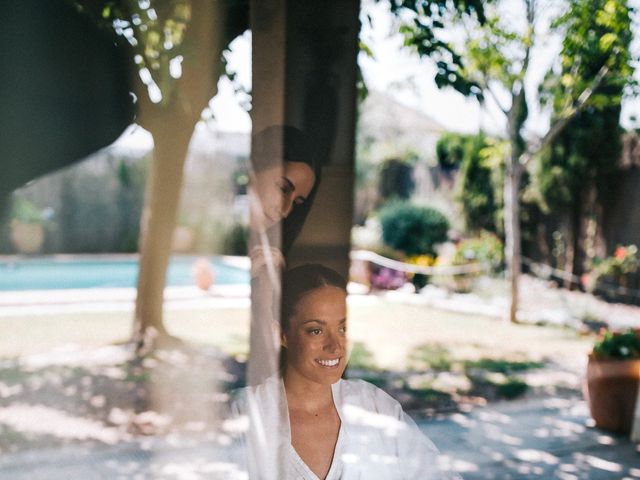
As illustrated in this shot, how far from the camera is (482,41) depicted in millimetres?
6672

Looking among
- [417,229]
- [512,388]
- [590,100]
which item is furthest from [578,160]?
[512,388]

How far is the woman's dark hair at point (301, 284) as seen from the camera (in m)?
1.84

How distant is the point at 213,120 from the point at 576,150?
694 centimetres

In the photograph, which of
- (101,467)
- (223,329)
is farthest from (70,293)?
(101,467)

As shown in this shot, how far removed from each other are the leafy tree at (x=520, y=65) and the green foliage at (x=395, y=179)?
6803 mm

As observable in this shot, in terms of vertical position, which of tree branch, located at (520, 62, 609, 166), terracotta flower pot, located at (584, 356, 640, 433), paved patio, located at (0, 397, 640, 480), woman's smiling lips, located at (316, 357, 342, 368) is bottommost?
paved patio, located at (0, 397, 640, 480)

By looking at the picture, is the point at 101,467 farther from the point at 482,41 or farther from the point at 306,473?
the point at 482,41

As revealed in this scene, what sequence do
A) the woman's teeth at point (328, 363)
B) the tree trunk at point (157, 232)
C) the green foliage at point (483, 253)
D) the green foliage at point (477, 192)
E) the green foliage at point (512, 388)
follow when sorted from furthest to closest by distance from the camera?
the green foliage at point (477, 192) → the green foliage at point (483, 253) → the tree trunk at point (157, 232) → the green foliage at point (512, 388) → the woman's teeth at point (328, 363)

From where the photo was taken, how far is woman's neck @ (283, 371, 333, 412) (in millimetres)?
1834

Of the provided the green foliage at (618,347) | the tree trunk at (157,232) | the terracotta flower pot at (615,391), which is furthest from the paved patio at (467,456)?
the tree trunk at (157,232)

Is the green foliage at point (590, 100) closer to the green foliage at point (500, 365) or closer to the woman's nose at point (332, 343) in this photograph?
the green foliage at point (500, 365)

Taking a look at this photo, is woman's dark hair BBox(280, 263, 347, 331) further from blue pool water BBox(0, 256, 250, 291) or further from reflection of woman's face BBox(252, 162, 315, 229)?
blue pool water BBox(0, 256, 250, 291)

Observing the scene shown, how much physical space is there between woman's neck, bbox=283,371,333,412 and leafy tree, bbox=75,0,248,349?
5.89ft

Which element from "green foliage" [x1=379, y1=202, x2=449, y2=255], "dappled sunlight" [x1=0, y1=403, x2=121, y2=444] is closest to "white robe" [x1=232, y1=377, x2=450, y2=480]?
"dappled sunlight" [x1=0, y1=403, x2=121, y2=444]
